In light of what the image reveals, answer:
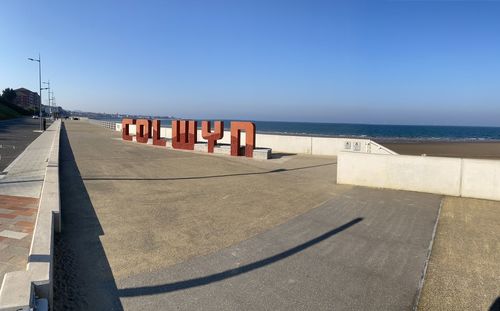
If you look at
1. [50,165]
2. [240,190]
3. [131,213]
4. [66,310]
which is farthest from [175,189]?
[66,310]

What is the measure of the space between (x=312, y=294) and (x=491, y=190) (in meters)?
8.14

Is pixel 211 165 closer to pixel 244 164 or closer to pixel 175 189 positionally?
pixel 244 164

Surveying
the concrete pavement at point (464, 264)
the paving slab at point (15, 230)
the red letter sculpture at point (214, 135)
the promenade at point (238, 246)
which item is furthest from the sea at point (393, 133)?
the paving slab at point (15, 230)

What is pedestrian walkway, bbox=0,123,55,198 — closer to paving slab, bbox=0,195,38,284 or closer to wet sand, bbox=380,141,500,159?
A: paving slab, bbox=0,195,38,284

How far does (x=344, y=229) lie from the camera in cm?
638

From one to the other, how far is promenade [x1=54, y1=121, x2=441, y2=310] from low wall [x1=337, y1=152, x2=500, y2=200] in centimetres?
56

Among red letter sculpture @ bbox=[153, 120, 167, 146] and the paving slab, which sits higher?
red letter sculpture @ bbox=[153, 120, 167, 146]

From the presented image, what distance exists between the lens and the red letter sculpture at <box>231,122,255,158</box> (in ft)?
61.6

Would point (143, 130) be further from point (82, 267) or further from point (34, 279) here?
point (34, 279)

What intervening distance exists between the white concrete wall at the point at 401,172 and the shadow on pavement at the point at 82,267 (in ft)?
26.8

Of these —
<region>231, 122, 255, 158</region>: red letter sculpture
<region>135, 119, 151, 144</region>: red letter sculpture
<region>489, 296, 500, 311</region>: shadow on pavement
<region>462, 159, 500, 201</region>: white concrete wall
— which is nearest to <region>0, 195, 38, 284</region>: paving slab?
<region>489, 296, 500, 311</region>: shadow on pavement

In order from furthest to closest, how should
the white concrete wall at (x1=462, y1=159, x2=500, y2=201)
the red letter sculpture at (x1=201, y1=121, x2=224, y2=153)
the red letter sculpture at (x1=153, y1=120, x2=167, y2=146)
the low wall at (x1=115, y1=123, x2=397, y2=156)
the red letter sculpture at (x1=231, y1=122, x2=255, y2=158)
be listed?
the red letter sculpture at (x1=153, y1=120, x2=167, y2=146) < the red letter sculpture at (x1=201, y1=121, x2=224, y2=153) < the low wall at (x1=115, y1=123, x2=397, y2=156) < the red letter sculpture at (x1=231, y1=122, x2=255, y2=158) < the white concrete wall at (x1=462, y1=159, x2=500, y2=201)

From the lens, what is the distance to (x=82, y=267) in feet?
14.5

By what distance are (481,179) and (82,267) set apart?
10.4 m
